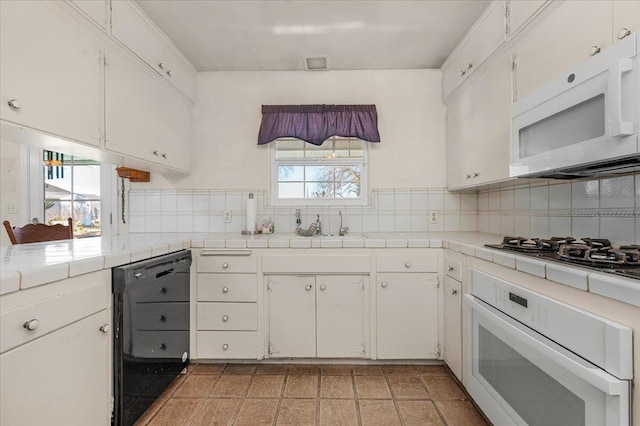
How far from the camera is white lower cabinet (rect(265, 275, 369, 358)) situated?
2.12 meters

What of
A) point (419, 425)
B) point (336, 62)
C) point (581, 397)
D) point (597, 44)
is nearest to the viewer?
point (581, 397)

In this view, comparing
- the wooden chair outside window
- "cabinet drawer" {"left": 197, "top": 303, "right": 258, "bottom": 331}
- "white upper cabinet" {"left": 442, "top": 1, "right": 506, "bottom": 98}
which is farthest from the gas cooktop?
the wooden chair outside window

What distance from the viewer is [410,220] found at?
2.72 metres

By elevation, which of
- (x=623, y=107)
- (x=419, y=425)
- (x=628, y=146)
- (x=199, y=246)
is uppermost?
(x=623, y=107)

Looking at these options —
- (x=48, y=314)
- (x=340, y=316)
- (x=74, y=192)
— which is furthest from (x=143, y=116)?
(x=340, y=316)

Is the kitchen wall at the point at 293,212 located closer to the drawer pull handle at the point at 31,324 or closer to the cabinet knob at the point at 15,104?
the cabinet knob at the point at 15,104

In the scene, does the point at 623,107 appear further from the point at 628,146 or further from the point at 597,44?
the point at 597,44

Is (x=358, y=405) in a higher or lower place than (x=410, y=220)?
lower

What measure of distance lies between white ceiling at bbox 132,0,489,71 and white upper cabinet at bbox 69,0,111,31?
0.89ft

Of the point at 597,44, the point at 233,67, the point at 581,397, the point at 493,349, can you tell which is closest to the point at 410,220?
the point at 493,349

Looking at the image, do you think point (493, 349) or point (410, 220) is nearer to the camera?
point (493, 349)

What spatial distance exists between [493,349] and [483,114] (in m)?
1.45

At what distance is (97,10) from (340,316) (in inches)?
88.5

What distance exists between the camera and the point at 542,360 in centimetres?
106
